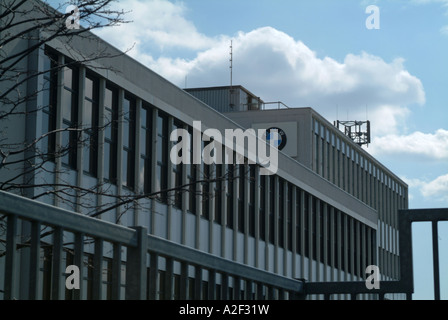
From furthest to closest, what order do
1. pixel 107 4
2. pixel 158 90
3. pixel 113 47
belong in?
1. pixel 158 90
2. pixel 113 47
3. pixel 107 4

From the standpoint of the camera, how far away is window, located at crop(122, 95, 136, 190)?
29.4 m

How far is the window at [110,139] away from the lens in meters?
28.2

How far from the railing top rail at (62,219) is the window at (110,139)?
23.1 meters

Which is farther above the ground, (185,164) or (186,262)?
(185,164)

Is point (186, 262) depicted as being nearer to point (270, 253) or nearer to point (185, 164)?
point (185, 164)

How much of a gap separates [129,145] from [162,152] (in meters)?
2.33

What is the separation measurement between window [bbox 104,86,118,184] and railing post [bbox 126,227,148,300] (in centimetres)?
2297

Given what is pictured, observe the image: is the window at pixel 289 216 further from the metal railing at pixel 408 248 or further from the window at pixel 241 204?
the metal railing at pixel 408 248

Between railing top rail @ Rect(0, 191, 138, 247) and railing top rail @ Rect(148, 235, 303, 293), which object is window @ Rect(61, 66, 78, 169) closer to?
railing top rail @ Rect(148, 235, 303, 293)

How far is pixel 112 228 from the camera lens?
4.88m

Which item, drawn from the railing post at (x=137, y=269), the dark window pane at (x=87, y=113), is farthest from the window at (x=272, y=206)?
the railing post at (x=137, y=269)

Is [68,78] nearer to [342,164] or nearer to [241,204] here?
[241,204]

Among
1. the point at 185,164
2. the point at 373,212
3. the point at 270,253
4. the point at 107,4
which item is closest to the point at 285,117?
the point at 373,212

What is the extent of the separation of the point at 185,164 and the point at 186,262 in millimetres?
27419
